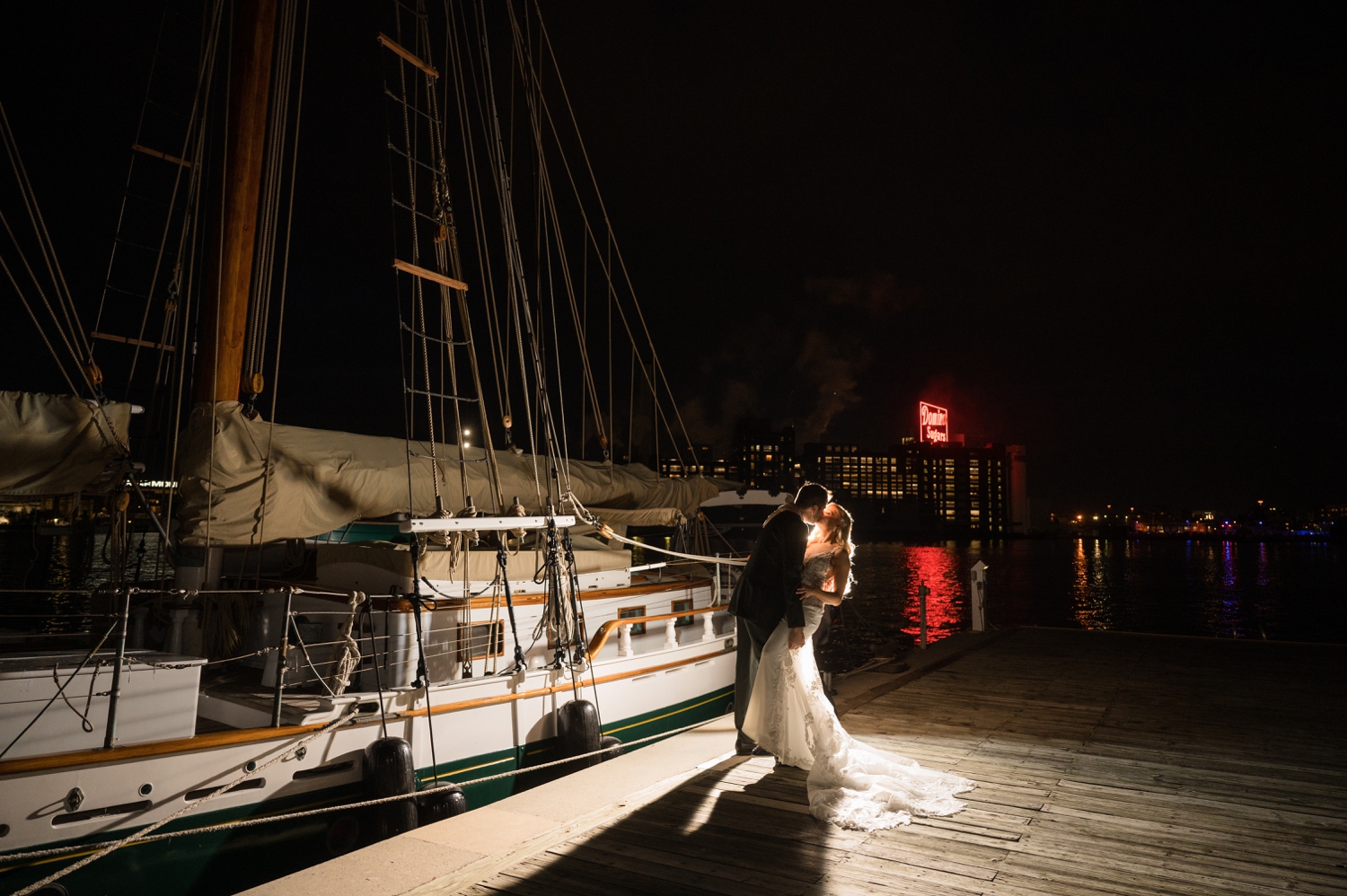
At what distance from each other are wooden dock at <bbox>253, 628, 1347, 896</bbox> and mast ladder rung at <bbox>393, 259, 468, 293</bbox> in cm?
650

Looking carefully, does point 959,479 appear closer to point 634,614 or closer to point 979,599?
point 979,599

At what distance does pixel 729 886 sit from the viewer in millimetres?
3738

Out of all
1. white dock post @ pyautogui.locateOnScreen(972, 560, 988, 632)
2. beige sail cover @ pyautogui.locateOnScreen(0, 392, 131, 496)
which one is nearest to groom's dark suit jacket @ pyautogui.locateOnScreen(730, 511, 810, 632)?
beige sail cover @ pyautogui.locateOnScreen(0, 392, 131, 496)

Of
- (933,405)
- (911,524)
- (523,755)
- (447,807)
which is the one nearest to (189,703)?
(447,807)

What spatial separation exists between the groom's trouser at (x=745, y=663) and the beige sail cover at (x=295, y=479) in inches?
165

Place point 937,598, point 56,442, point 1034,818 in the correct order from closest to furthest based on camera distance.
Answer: point 1034,818, point 56,442, point 937,598

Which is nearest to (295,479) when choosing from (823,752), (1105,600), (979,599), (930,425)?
(823,752)

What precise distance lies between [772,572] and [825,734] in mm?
1108

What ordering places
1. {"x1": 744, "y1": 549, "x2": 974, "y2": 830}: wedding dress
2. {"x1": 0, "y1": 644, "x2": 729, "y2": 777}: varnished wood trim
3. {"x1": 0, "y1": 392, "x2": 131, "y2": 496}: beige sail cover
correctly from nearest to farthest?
1. {"x1": 744, "y1": 549, "x2": 974, "y2": 830}: wedding dress
2. {"x1": 0, "y1": 644, "x2": 729, "y2": 777}: varnished wood trim
3. {"x1": 0, "y1": 392, "x2": 131, "y2": 496}: beige sail cover

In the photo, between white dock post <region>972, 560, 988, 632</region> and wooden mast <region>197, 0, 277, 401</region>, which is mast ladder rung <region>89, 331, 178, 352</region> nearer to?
wooden mast <region>197, 0, 277, 401</region>

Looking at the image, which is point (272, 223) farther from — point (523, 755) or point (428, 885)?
point (428, 885)

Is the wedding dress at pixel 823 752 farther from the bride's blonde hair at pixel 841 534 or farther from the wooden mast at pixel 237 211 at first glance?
the wooden mast at pixel 237 211

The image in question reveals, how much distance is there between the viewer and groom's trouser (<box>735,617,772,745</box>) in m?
5.48

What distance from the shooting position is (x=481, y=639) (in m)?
8.52
